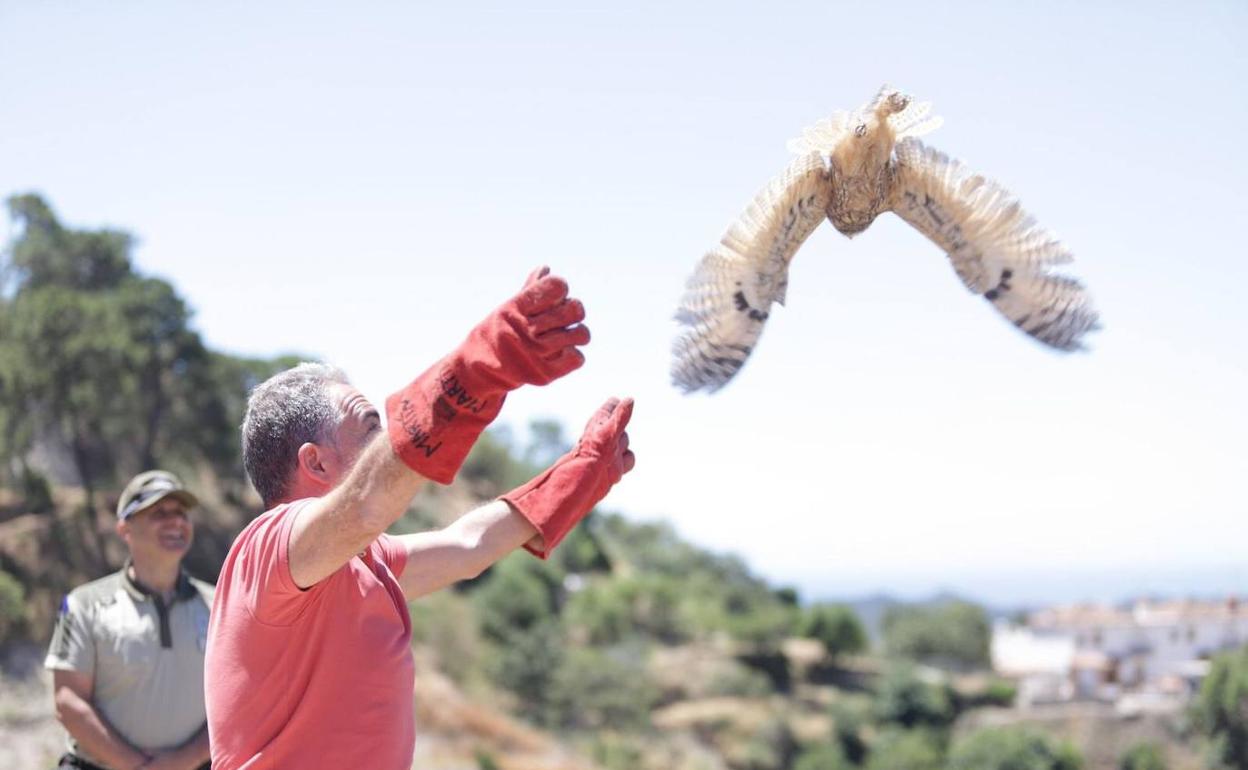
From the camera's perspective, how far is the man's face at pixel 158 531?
431 cm

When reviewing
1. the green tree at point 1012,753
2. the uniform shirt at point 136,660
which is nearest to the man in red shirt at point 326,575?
the uniform shirt at point 136,660

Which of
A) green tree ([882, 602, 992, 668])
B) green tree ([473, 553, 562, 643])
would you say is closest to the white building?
green tree ([882, 602, 992, 668])

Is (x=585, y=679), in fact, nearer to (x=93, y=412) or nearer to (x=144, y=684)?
(x=93, y=412)

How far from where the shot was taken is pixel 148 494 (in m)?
4.31

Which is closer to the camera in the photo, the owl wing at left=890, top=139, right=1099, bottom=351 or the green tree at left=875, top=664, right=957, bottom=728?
the owl wing at left=890, top=139, right=1099, bottom=351

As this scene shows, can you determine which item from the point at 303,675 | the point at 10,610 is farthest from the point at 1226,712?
the point at 303,675

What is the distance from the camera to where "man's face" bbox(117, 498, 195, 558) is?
4309mm

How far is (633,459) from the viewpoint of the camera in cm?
311

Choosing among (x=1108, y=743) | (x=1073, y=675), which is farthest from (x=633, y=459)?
(x=1073, y=675)

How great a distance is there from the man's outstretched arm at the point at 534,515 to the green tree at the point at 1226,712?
44.6 m

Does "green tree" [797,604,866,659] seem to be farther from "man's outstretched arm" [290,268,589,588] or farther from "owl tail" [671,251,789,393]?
"man's outstretched arm" [290,268,589,588]

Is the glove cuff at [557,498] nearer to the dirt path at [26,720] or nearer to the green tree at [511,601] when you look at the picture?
the dirt path at [26,720]

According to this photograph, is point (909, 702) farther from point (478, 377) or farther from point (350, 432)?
point (478, 377)

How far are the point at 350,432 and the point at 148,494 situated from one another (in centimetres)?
213
